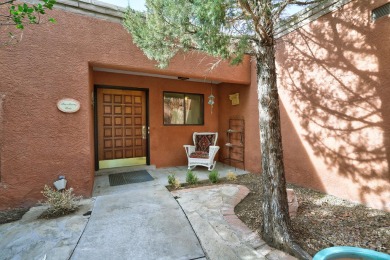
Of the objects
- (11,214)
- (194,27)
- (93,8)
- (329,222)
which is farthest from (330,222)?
(93,8)

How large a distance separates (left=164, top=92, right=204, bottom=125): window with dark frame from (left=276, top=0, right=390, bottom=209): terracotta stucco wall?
9.21ft

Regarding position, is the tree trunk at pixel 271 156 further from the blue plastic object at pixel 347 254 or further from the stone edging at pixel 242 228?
the blue plastic object at pixel 347 254

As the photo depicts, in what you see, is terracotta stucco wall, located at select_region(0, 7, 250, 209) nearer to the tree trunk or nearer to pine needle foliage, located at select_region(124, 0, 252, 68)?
pine needle foliage, located at select_region(124, 0, 252, 68)

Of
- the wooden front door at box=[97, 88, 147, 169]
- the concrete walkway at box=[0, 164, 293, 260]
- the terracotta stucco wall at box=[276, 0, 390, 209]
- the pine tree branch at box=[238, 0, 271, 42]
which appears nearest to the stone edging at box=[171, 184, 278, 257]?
the concrete walkway at box=[0, 164, 293, 260]

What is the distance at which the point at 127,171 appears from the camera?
502 cm

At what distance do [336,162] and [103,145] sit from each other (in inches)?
213

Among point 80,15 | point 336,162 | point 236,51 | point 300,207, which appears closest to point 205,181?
point 300,207

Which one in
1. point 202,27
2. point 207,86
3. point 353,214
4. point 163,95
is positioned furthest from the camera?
point 207,86

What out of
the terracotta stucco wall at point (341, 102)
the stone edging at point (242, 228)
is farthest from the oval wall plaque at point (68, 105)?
the terracotta stucco wall at point (341, 102)

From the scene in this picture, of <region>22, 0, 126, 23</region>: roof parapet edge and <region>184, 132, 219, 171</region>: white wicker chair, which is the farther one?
<region>184, 132, 219, 171</region>: white wicker chair

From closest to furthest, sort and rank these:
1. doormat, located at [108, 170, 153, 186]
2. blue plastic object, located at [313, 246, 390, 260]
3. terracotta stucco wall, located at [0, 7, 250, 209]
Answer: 1. blue plastic object, located at [313, 246, 390, 260]
2. terracotta stucco wall, located at [0, 7, 250, 209]
3. doormat, located at [108, 170, 153, 186]

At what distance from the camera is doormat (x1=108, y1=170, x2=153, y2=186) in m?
4.17

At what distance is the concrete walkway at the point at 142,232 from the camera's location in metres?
1.95

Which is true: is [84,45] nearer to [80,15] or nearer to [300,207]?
[80,15]
